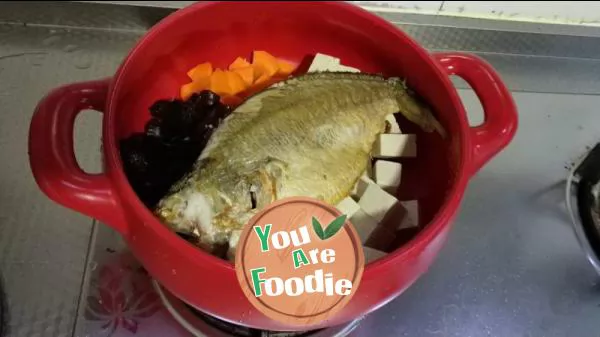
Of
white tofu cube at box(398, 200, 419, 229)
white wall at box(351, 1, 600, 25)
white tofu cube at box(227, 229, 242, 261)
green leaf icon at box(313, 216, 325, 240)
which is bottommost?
white tofu cube at box(398, 200, 419, 229)

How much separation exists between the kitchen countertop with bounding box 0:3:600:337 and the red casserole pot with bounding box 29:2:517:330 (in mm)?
100

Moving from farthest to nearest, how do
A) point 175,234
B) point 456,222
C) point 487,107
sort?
point 456,222, point 487,107, point 175,234

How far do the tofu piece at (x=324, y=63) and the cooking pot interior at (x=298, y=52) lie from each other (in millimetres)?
21

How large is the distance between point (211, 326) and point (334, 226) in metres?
0.16

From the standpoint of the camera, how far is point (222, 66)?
0.67 m

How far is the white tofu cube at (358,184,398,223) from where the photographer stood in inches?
22.8

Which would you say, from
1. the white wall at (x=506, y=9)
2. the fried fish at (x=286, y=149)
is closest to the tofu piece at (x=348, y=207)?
the fried fish at (x=286, y=149)

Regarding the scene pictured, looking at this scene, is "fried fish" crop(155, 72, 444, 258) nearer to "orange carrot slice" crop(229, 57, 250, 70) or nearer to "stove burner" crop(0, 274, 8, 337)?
"orange carrot slice" crop(229, 57, 250, 70)

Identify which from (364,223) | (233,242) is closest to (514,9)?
(364,223)

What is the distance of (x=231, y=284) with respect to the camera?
1.56 ft

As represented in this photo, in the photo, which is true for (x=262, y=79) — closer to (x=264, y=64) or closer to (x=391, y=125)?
(x=264, y=64)

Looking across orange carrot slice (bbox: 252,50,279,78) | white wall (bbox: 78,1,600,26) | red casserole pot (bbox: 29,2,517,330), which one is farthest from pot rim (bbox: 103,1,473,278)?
white wall (bbox: 78,1,600,26)

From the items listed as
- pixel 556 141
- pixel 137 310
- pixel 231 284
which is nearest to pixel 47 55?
pixel 137 310

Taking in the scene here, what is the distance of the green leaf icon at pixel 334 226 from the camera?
0.51m
